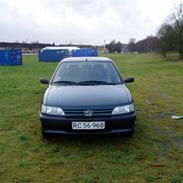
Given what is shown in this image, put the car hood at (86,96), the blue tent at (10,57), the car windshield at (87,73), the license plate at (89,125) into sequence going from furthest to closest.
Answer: the blue tent at (10,57), the car windshield at (87,73), the car hood at (86,96), the license plate at (89,125)

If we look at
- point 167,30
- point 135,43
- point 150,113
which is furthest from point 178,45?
point 135,43

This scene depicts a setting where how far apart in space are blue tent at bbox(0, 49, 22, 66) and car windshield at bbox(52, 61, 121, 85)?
101 ft

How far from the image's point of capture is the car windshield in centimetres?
648

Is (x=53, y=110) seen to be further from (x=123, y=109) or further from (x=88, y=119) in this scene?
(x=123, y=109)

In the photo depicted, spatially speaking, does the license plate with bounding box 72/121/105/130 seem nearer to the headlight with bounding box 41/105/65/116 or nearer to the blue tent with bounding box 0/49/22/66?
the headlight with bounding box 41/105/65/116

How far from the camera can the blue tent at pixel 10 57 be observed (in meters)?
36.5

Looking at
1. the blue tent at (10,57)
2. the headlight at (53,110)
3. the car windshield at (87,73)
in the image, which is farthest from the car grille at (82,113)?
the blue tent at (10,57)

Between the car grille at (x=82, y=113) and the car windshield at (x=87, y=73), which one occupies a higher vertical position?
the car windshield at (x=87, y=73)

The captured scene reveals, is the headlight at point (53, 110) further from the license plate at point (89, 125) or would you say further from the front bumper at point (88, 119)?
the license plate at point (89, 125)

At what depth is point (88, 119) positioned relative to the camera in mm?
5227

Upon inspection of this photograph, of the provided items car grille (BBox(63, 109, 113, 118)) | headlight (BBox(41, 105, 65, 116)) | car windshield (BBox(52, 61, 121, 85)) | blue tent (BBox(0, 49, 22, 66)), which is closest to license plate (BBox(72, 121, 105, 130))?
car grille (BBox(63, 109, 113, 118))

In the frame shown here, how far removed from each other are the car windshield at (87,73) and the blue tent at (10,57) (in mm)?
30644

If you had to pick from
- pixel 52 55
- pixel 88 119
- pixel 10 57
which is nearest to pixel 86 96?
pixel 88 119

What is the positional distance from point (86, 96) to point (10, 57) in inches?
1281
